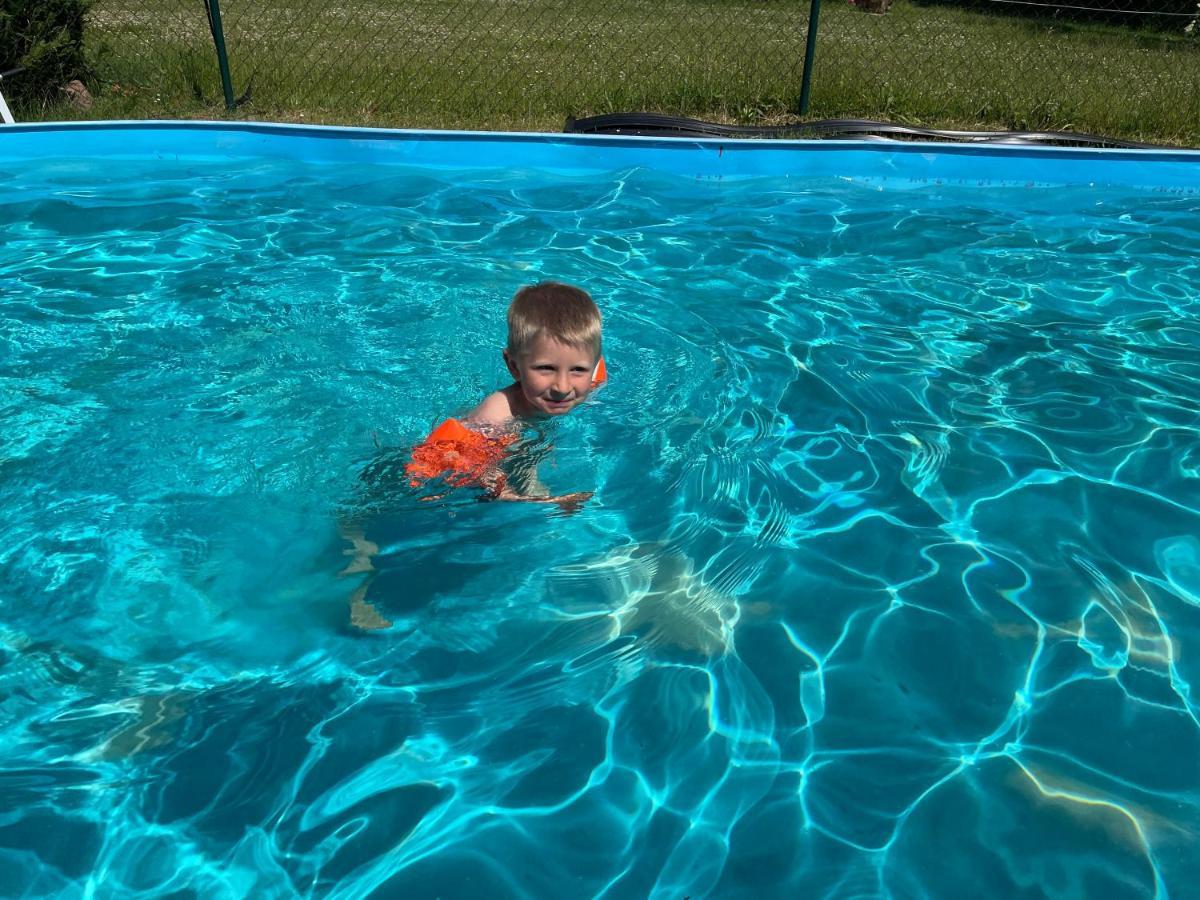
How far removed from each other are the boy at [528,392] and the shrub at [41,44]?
6821 mm

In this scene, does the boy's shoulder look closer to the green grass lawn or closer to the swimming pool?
the swimming pool

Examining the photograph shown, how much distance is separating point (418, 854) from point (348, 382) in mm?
2548

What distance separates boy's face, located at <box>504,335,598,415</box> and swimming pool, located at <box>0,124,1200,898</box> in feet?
1.38

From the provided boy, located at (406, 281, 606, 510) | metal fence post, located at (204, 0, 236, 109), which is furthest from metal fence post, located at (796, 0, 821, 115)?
boy, located at (406, 281, 606, 510)

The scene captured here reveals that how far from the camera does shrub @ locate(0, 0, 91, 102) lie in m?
8.15

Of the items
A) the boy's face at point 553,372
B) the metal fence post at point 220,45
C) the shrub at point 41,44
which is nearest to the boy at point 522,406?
the boy's face at point 553,372

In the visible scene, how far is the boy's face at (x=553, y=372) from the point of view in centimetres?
330

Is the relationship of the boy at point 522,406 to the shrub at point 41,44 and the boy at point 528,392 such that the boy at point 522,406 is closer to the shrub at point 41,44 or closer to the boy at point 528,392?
the boy at point 528,392

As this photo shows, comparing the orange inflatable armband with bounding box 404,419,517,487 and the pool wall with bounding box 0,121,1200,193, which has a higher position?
the pool wall with bounding box 0,121,1200,193

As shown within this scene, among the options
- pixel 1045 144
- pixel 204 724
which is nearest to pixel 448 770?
pixel 204 724

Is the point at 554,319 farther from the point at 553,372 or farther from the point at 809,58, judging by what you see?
the point at 809,58

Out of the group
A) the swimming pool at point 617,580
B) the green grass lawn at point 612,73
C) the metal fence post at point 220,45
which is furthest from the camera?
the green grass lawn at point 612,73

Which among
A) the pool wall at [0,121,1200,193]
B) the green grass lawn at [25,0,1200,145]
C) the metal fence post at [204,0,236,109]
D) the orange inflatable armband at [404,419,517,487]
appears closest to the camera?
the orange inflatable armband at [404,419,517,487]

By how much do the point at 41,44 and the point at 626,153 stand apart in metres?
4.76
